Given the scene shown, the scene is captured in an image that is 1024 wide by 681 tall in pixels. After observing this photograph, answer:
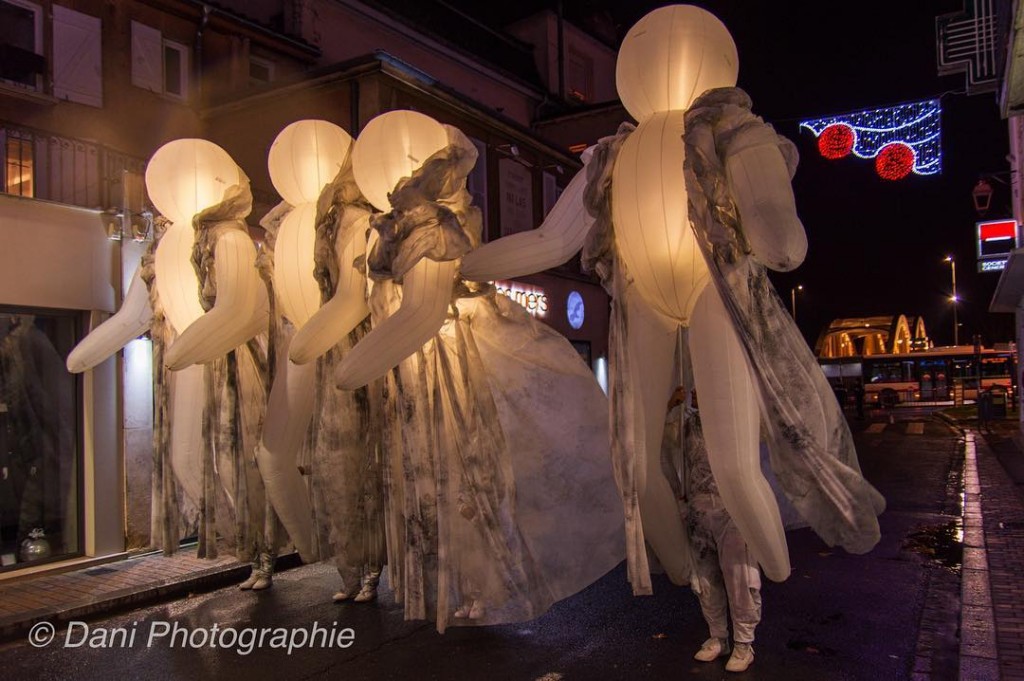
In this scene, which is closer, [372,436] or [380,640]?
[380,640]

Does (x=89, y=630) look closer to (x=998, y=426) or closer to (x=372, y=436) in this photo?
(x=372, y=436)

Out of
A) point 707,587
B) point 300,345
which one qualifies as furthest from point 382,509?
point 707,587

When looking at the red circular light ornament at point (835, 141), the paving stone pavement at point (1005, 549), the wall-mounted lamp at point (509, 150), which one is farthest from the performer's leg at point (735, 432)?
the wall-mounted lamp at point (509, 150)

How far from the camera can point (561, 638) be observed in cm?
487

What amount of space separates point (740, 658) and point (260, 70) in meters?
11.1

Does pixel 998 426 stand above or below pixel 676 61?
below

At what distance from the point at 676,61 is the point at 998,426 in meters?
21.8

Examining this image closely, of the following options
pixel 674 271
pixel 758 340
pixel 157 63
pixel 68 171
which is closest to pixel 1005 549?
pixel 758 340

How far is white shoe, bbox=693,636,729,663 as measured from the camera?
4.33 meters

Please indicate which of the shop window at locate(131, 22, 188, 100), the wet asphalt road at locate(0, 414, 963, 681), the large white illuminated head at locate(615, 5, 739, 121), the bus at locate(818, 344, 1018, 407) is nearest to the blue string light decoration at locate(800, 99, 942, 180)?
the wet asphalt road at locate(0, 414, 963, 681)

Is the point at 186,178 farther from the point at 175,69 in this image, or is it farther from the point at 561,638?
the point at 175,69

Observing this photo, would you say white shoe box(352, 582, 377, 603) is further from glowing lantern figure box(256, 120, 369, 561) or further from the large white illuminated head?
the large white illuminated head

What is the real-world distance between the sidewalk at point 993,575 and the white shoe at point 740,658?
1.10 m

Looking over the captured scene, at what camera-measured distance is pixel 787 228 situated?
136 inches
